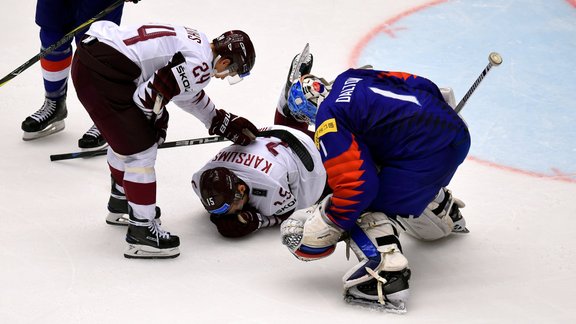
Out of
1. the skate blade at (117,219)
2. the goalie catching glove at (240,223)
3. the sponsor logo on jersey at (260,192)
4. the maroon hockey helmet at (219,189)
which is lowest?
the skate blade at (117,219)

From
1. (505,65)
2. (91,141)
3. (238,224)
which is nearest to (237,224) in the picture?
(238,224)

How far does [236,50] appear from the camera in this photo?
12.0 ft

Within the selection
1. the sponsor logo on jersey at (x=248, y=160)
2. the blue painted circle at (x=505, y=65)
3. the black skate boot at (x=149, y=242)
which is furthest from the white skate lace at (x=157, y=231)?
the blue painted circle at (x=505, y=65)

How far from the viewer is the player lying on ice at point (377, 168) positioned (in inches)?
129

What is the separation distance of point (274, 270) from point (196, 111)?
783 mm

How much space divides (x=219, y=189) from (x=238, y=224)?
6.9 inches

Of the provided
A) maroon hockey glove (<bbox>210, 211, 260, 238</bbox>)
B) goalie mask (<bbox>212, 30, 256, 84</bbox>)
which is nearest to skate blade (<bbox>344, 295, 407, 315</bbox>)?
maroon hockey glove (<bbox>210, 211, 260, 238</bbox>)

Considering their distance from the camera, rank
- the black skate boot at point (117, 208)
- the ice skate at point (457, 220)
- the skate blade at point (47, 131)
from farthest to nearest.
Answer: the skate blade at point (47, 131) < the black skate boot at point (117, 208) < the ice skate at point (457, 220)

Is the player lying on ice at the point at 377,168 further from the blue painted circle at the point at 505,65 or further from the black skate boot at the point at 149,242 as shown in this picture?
the blue painted circle at the point at 505,65

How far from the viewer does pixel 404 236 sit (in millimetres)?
3973

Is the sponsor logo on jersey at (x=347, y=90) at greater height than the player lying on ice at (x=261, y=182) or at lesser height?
greater

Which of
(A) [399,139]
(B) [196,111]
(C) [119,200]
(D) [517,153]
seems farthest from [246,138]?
(D) [517,153]

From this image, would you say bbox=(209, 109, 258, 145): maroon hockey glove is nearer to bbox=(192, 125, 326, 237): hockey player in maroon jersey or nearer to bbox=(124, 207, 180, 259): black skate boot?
bbox=(192, 125, 326, 237): hockey player in maroon jersey

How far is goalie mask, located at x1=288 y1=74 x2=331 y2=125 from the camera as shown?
3.70 metres
